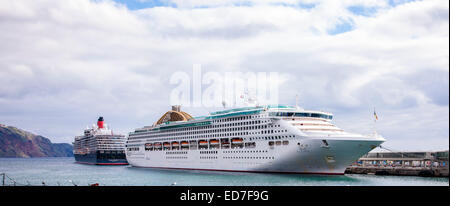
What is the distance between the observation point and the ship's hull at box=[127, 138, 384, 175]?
5078 cm

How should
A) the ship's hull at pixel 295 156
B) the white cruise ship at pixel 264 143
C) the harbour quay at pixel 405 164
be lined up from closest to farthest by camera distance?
the ship's hull at pixel 295 156 → the white cruise ship at pixel 264 143 → the harbour quay at pixel 405 164

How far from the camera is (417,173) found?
58.8m

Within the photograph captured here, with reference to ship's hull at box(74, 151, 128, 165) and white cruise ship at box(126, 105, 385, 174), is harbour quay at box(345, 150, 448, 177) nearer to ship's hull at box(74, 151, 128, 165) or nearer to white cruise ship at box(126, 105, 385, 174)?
white cruise ship at box(126, 105, 385, 174)

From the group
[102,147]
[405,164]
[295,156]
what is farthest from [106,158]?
[405,164]

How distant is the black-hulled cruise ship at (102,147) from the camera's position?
11394 centimetres

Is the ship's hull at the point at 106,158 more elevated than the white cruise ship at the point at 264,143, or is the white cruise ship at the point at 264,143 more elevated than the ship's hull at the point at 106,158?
the white cruise ship at the point at 264,143

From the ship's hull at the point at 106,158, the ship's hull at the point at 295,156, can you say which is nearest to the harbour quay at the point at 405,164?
the ship's hull at the point at 295,156

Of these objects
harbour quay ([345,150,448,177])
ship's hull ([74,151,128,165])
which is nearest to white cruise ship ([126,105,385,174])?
harbour quay ([345,150,448,177])

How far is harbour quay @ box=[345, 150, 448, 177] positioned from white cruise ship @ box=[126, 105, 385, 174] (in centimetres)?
1166

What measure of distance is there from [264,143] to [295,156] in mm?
5334

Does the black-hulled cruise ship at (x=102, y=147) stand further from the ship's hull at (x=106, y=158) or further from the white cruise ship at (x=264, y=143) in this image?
the white cruise ship at (x=264, y=143)

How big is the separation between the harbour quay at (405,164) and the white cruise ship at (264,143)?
1166 cm
